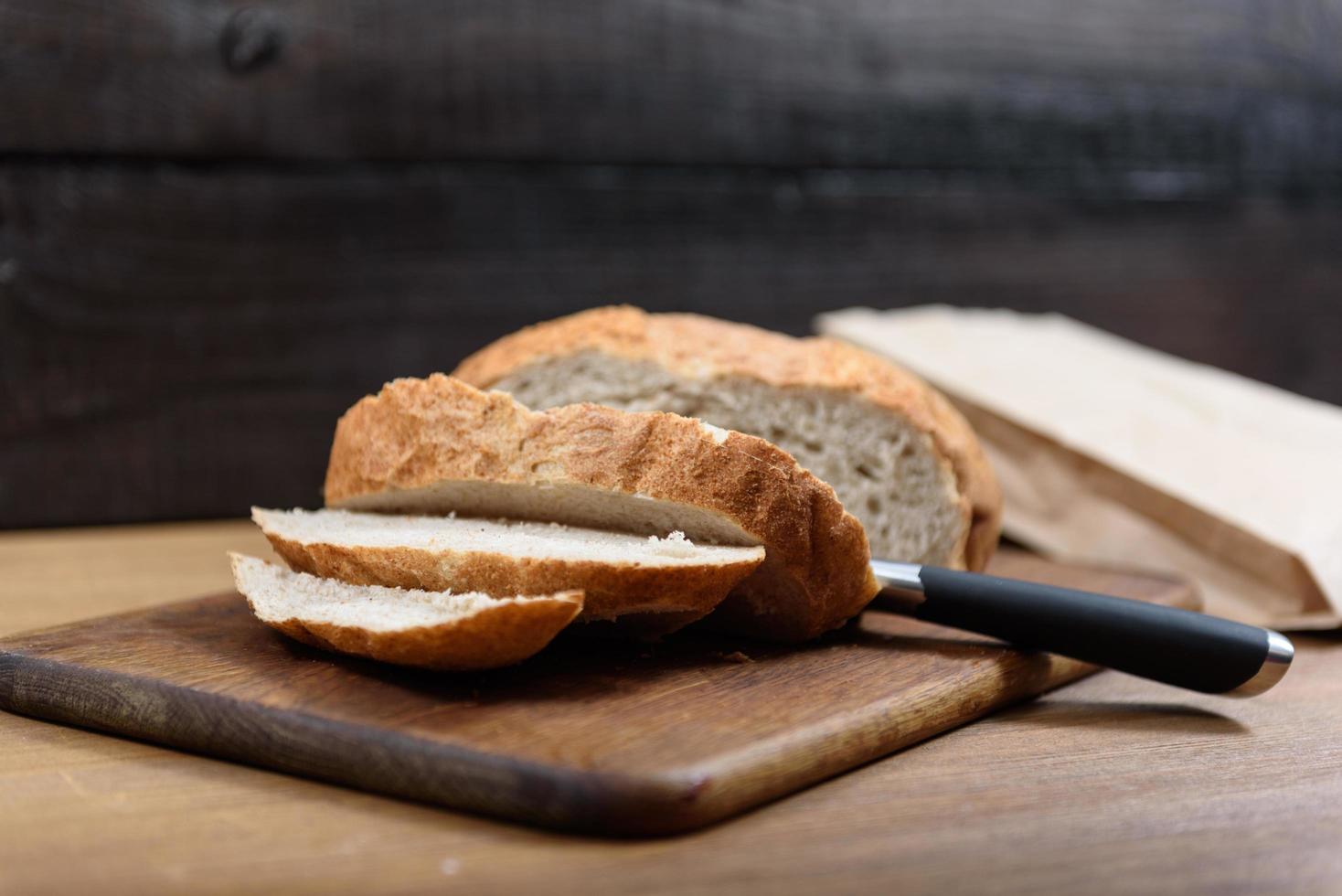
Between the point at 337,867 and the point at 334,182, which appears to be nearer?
the point at 337,867

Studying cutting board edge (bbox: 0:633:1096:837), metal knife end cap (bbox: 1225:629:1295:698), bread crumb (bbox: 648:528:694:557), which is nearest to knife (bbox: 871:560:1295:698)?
metal knife end cap (bbox: 1225:629:1295:698)

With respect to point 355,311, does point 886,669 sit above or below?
below

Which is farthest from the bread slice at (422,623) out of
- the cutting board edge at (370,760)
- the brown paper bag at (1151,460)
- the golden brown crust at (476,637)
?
the brown paper bag at (1151,460)

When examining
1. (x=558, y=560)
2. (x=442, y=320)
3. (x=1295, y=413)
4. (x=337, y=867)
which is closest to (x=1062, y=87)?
(x=1295, y=413)

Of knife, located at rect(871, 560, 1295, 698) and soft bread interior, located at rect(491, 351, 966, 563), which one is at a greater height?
soft bread interior, located at rect(491, 351, 966, 563)

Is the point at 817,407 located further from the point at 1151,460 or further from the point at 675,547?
the point at 1151,460

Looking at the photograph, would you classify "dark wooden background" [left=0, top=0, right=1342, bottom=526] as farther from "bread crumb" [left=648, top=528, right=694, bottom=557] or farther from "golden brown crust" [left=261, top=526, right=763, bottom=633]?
"bread crumb" [left=648, top=528, right=694, bottom=557]

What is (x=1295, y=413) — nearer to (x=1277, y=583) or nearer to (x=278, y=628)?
(x=1277, y=583)

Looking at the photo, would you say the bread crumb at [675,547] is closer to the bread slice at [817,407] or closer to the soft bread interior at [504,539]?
the soft bread interior at [504,539]
